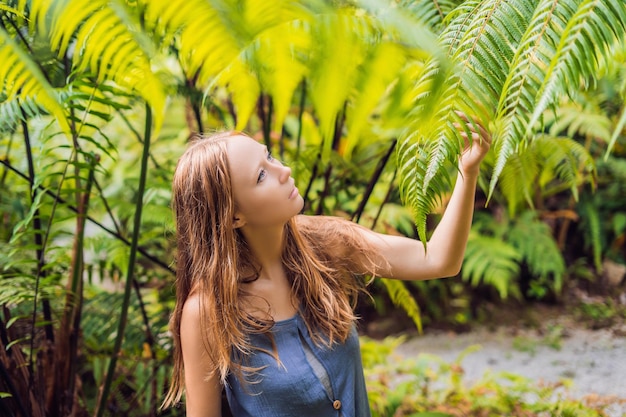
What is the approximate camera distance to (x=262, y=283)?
1.08m

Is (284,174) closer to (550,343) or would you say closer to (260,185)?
(260,185)

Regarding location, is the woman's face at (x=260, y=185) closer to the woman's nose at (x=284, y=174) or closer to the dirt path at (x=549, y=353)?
the woman's nose at (x=284, y=174)

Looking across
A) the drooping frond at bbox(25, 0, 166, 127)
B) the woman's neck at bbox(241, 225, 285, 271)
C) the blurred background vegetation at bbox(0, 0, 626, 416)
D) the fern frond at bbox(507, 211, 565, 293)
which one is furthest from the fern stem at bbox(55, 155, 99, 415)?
the fern frond at bbox(507, 211, 565, 293)

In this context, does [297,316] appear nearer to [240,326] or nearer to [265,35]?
[240,326]

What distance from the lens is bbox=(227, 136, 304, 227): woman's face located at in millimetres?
957

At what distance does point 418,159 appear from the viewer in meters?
0.68

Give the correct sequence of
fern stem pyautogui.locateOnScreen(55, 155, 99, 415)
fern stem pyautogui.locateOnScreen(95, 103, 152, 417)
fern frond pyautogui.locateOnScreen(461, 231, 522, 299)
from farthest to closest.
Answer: fern frond pyautogui.locateOnScreen(461, 231, 522, 299) → fern stem pyautogui.locateOnScreen(55, 155, 99, 415) → fern stem pyautogui.locateOnScreen(95, 103, 152, 417)

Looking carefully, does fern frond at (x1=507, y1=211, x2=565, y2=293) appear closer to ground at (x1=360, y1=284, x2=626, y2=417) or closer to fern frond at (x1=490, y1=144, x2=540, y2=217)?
ground at (x1=360, y1=284, x2=626, y2=417)

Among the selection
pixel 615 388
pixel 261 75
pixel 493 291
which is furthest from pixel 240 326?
pixel 493 291

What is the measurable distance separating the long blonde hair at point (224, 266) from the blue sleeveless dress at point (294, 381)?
0.09 feet

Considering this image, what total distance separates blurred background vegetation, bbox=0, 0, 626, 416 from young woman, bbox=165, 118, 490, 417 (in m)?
0.12

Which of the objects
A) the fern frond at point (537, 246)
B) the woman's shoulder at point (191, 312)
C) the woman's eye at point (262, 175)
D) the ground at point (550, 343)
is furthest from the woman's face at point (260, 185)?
the fern frond at point (537, 246)

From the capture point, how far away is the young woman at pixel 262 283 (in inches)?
38.4

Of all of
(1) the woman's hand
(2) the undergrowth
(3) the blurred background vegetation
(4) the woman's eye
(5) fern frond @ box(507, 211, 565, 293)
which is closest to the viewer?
(3) the blurred background vegetation
